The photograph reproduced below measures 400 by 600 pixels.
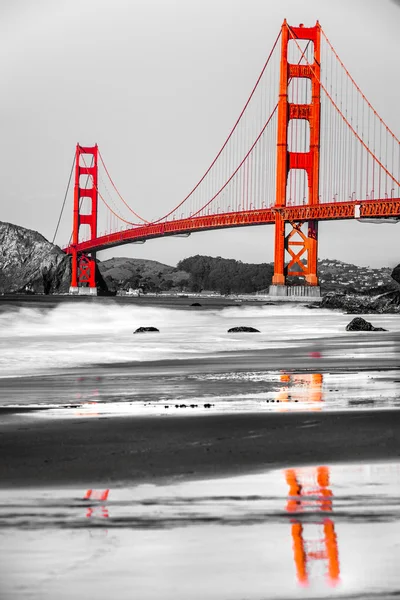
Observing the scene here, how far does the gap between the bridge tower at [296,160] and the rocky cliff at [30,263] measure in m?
29.7

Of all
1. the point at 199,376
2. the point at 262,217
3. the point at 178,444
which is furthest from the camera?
the point at 262,217

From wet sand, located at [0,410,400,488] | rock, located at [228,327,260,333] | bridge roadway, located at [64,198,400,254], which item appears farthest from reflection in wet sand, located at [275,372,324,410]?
bridge roadway, located at [64,198,400,254]

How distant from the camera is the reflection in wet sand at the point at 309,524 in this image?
2.54m

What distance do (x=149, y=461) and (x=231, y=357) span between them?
304 inches

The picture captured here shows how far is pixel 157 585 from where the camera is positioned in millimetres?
2426

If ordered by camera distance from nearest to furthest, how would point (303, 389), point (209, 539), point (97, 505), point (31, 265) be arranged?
1. point (209, 539)
2. point (97, 505)
3. point (303, 389)
4. point (31, 265)

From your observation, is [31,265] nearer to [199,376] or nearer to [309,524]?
[199,376]

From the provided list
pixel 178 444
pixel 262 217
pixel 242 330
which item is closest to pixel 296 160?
pixel 262 217

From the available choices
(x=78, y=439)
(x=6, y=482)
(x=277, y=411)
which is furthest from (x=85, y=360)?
(x=6, y=482)

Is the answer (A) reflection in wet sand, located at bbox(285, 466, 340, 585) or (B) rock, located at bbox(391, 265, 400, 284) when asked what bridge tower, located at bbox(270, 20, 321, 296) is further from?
(A) reflection in wet sand, located at bbox(285, 466, 340, 585)

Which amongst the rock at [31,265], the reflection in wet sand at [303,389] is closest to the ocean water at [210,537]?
the reflection in wet sand at [303,389]

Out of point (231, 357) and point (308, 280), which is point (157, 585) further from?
point (308, 280)

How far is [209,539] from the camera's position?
2.81 meters

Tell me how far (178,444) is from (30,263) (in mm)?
98545
